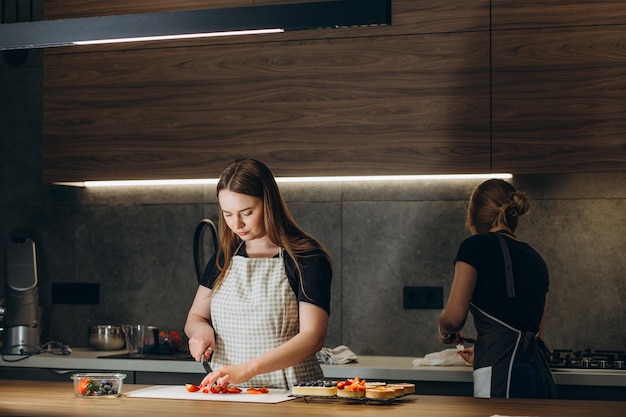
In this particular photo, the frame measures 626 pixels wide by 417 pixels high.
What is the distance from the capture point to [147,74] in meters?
3.87

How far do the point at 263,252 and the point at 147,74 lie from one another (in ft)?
4.48

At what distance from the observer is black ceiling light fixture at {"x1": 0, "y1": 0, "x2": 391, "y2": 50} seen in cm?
222

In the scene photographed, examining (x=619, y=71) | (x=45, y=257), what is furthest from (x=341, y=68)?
(x=45, y=257)

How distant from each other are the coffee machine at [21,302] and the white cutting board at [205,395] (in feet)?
Answer: 4.93

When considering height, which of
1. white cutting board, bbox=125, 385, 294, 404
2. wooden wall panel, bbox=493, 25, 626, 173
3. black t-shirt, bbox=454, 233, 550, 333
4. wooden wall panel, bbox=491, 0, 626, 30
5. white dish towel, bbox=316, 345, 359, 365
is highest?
wooden wall panel, bbox=491, 0, 626, 30

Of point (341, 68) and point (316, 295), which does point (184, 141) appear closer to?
point (341, 68)

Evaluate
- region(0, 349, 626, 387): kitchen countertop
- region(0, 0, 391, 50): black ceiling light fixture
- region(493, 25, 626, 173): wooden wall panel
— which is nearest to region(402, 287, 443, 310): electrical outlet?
region(0, 349, 626, 387): kitchen countertop

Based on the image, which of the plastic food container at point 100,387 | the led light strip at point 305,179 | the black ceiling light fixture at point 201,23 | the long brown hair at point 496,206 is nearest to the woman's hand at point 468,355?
the long brown hair at point 496,206

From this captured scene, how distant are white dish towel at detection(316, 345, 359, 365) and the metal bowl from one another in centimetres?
97

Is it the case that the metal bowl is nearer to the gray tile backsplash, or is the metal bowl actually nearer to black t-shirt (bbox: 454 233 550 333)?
the gray tile backsplash

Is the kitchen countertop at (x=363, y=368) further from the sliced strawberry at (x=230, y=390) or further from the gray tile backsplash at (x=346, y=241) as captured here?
the sliced strawberry at (x=230, y=390)

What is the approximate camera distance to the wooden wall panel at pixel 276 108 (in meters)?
3.54

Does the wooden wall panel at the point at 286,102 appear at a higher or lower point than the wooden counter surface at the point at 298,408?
higher

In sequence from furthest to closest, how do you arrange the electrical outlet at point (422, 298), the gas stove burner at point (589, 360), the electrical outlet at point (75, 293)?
1. the electrical outlet at point (75, 293)
2. the electrical outlet at point (422, 298)
3. the gas stove burner at point (589, 360)
